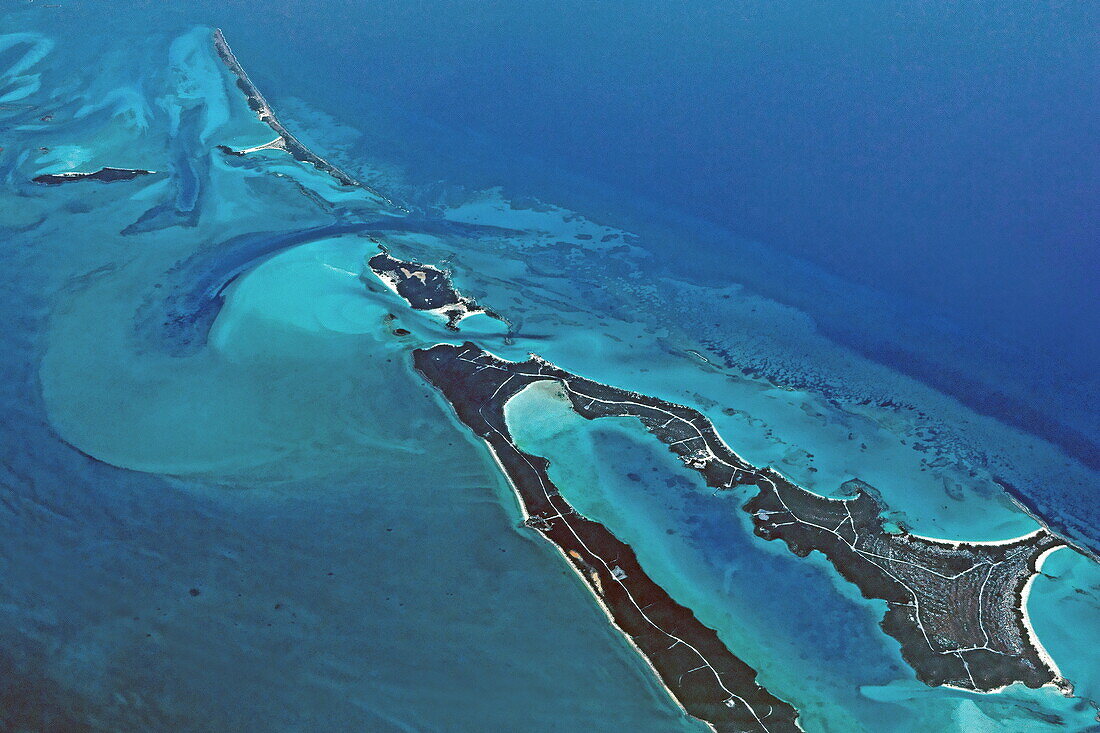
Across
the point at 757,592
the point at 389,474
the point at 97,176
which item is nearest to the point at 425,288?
the point at 389,474

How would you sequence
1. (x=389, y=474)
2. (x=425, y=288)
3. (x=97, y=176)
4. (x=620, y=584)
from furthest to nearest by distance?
(x=97, y=176) < (x=425, y=288) < (x=389, y=474) < (x=620, y=584)

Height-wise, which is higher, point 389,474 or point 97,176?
point 97,176

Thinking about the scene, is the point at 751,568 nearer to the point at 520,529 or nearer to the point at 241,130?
the point at 520,529

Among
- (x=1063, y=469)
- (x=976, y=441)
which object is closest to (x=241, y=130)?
(x=976, y=441)

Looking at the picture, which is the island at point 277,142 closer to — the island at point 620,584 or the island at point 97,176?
the island at point 97,176

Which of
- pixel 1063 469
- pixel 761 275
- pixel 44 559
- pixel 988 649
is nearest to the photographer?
pixel 988 649

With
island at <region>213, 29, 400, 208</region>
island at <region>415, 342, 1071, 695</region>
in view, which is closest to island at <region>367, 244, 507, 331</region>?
island at <region>415, 342, 1071, 695</region>

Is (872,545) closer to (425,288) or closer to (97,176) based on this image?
(425,288)
